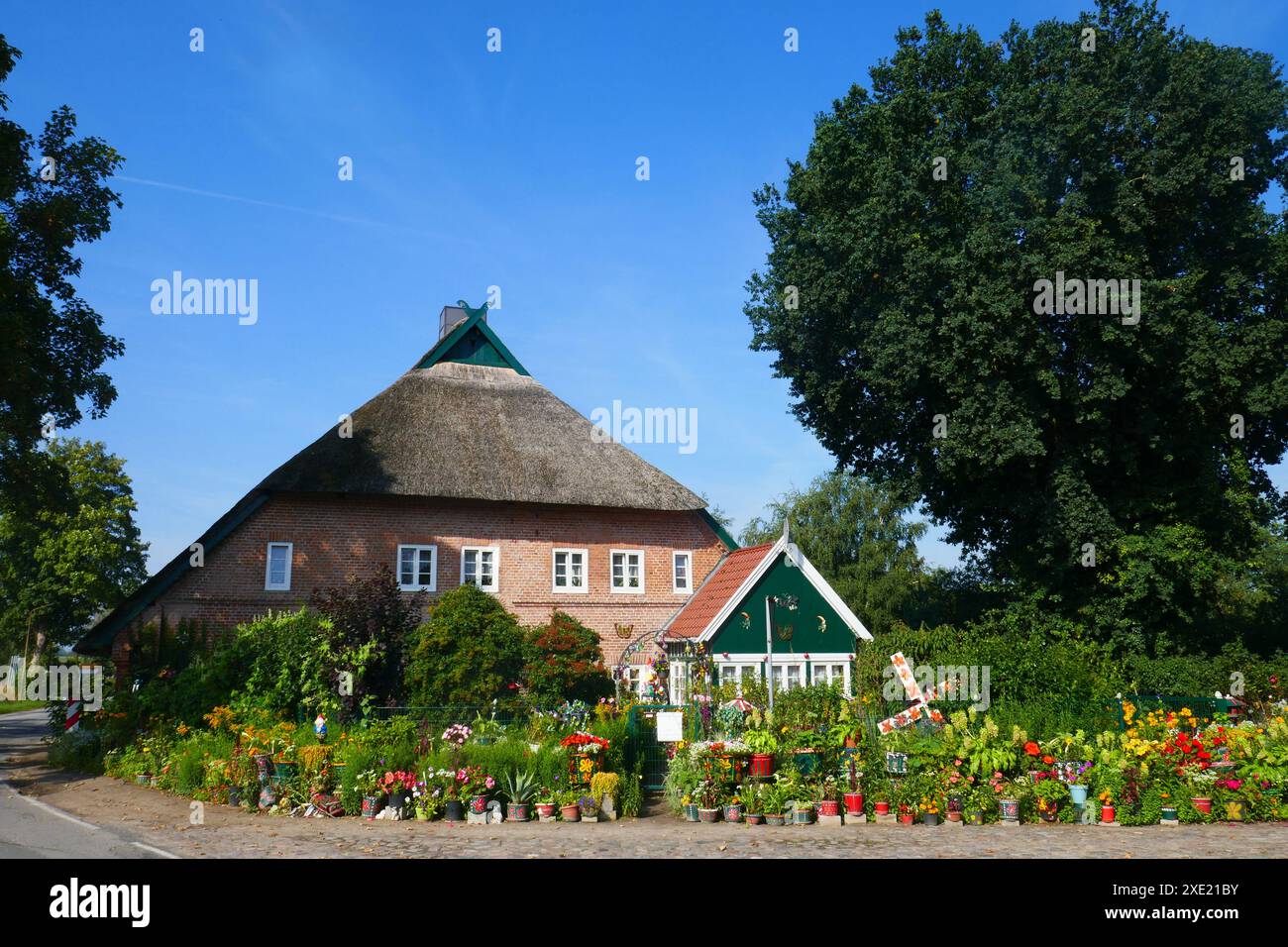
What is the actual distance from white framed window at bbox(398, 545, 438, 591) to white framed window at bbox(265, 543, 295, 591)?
102 inches

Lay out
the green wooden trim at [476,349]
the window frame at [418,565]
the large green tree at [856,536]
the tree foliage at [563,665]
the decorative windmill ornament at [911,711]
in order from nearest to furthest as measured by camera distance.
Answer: the decorative windmill ornament at [911,711] < the tree foliage at [563,665] < the window frame at [418,565] < the green wooden trim at [476,349] < the large green tree at [856,536]

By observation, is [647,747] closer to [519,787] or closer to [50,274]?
[519,787]

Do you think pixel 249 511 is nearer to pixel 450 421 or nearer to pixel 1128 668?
pixel 450 421

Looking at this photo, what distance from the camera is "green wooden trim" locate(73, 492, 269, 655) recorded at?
20891 mm

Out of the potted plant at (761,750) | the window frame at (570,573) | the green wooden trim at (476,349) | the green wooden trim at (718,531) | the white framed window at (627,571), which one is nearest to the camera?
the potted plant at (761,750)

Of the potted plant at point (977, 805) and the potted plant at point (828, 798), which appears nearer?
the potted plant at point (977, 805)

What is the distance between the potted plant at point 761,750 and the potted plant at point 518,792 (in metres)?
3.00

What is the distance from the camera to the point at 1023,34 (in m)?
23.3

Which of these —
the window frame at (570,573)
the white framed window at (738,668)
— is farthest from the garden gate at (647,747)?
the window frame at (570,573)

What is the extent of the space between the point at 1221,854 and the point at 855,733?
4594 mm

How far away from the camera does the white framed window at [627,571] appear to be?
81.8 ft

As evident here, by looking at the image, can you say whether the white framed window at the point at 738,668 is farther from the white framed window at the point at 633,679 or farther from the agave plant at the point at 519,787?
the agave plant at the point at 519,787

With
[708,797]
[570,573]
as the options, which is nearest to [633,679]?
[570,573]

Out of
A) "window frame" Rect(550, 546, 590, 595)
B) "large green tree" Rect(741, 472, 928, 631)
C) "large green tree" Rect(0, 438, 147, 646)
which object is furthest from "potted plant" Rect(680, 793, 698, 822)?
"large green tree" Rect(0, 438, 147, 646)
